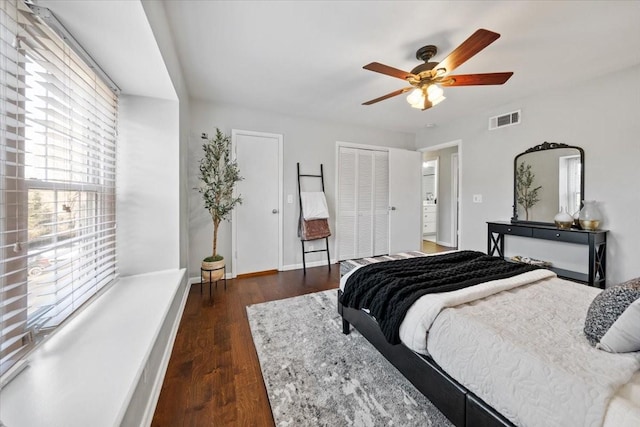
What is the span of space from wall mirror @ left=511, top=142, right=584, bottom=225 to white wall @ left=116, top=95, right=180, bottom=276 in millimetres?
4220

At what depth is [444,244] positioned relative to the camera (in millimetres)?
5629

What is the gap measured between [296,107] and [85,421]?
3450mm

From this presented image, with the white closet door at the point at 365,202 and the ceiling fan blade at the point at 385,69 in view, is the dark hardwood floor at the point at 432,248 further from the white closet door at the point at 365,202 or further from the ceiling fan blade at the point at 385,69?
the ceiling fan blade at the point at 385,69

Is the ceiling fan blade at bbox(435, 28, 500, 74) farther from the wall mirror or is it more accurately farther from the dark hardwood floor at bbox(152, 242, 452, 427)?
the dark hardwood floor at bbox(152, 242, 452, 427)

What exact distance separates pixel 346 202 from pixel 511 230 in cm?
233

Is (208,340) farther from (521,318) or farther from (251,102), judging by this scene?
(251,102)

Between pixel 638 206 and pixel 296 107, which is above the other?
pixel 296 107

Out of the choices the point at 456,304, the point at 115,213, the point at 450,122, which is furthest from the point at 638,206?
the point at 115,213

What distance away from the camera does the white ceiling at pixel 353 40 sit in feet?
5.36

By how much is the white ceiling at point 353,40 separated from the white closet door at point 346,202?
1.26 metres

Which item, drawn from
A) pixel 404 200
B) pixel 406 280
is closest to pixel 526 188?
pixel 404 200

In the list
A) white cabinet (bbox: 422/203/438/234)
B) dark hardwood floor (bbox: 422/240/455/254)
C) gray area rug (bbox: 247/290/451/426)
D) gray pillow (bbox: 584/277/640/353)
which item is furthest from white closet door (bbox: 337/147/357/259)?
gray pillow (bbox: 584/277/640/353)

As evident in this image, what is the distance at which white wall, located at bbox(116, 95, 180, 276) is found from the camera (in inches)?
82.6

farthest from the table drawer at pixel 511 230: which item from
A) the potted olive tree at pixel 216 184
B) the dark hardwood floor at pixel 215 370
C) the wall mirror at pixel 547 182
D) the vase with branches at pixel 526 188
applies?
the potted olive tree at pixel 216 184
